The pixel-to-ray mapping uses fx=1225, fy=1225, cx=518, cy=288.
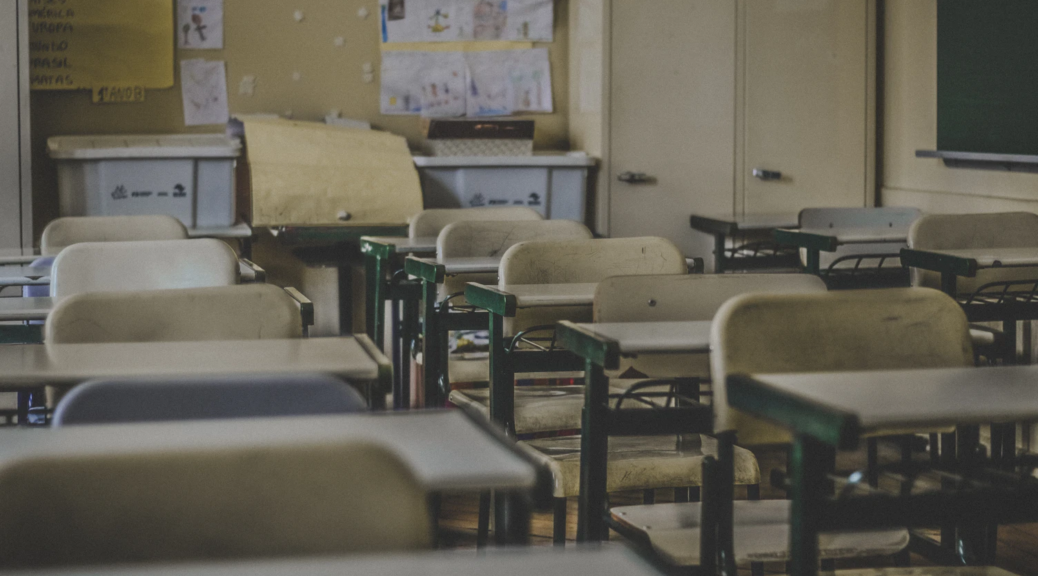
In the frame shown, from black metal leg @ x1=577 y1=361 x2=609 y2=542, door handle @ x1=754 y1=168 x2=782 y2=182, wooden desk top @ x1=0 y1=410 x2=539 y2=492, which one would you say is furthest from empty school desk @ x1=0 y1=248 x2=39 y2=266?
door handle @ x1=754 y1=168 x2=782 y2=182

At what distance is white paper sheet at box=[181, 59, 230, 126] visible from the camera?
512 centimetres

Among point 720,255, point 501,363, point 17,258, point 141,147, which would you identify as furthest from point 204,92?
point 501,363

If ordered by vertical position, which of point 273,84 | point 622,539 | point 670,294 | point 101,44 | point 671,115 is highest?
point 101,44

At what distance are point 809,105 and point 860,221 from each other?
820mm

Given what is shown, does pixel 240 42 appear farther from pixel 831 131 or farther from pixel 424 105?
pixel 831 131

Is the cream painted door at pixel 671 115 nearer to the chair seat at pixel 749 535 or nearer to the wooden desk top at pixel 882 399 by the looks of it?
the chair seat at pixel 749 535

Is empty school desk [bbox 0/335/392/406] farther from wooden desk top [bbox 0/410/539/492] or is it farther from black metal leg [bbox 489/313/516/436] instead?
black metal leg [bbox 489/313/516/436]

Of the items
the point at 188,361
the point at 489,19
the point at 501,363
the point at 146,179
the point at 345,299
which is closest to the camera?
the point at 188,361

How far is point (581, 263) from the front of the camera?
318 cm

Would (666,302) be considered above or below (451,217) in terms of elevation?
below

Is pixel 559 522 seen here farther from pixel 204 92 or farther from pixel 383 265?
pixel 204 92

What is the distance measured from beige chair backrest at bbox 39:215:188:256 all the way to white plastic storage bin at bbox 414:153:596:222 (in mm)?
1462

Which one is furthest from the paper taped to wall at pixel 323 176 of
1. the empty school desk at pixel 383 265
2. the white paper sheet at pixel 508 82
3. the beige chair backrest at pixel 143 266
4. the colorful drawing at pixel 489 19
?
the beige chair backrest at pixel 143 266

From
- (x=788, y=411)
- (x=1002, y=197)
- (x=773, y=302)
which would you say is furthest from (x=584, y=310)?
(x=1002, y=197)
